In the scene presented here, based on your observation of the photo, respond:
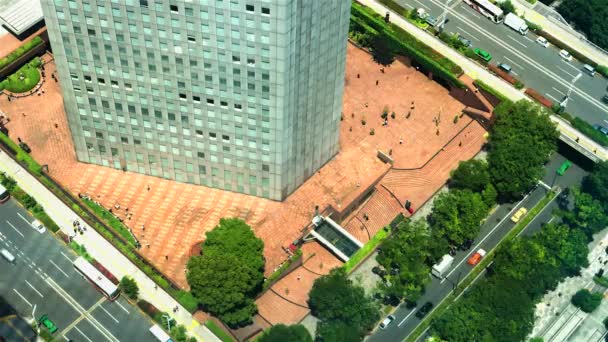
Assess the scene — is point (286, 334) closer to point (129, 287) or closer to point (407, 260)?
point (407, 260)

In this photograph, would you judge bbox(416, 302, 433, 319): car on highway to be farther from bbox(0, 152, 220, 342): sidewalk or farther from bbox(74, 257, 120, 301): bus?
bbox(74, 257, 120, 301): bus

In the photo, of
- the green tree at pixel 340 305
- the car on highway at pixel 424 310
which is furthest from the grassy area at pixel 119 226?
the car on highway at pixel 424 310

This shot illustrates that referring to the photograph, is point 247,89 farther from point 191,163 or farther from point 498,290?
point 498,290

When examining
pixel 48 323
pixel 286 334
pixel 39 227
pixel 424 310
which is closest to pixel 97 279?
pixel 48 323

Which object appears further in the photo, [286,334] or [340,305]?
[340,305]

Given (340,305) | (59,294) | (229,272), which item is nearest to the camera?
(229,272)

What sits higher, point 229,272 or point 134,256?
point 229,272

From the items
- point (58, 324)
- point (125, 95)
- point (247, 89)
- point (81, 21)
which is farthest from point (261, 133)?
point (58, 324)
